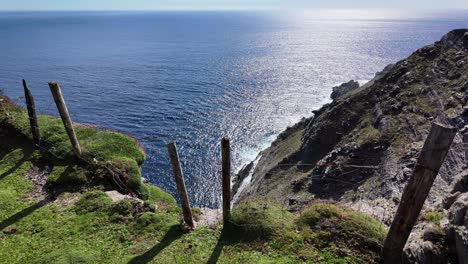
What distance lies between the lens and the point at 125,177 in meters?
25.8

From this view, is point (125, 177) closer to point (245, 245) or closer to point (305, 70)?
point (245, 245)

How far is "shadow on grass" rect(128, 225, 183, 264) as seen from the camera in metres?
16.4

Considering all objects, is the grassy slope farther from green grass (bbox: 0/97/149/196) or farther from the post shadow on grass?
green grass (bbox: 0/97/149/196)

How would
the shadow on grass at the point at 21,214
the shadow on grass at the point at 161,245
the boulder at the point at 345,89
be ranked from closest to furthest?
1. the shadow on grass at the point at 161,245
2. the shadow on grass at the point at 21,214
3. the boulder at the point at 345,89

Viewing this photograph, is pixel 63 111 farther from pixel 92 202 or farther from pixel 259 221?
pixel 259 221

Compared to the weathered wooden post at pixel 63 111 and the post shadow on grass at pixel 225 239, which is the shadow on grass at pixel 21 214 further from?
the post shadow on grass at pixel 225 239

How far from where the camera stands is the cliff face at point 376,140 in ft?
114

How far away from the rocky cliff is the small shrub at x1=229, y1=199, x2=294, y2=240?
8730 millimetres

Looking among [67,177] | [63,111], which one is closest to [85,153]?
[67,177]

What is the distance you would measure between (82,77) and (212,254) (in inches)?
4356

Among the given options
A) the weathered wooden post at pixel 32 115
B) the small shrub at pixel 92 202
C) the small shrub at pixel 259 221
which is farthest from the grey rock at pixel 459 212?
the weathered wooden post at pixel 32 115

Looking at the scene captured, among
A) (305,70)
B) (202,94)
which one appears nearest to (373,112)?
(202,94)

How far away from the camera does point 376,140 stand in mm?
46062

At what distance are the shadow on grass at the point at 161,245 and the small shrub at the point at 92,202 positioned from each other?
17.6 feet
